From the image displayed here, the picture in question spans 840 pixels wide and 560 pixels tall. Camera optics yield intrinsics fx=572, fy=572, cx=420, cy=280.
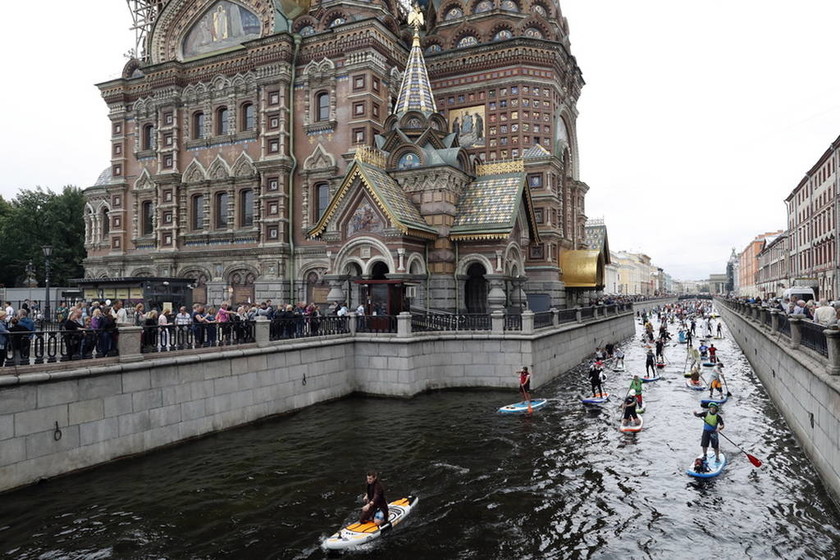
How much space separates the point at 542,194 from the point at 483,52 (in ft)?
35.3

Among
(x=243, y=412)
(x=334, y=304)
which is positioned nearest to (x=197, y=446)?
(x=243, y=412)

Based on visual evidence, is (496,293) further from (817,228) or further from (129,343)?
(817,228)

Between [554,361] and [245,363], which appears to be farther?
[554,361]

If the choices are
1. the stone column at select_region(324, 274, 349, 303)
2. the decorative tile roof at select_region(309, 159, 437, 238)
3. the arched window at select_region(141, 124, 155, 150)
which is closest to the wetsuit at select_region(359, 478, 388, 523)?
the decorative tile roof at select_region(309, 159, 437, 238)

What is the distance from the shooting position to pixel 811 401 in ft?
43.6

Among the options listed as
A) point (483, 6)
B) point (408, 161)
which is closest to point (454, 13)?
point (483, 6)

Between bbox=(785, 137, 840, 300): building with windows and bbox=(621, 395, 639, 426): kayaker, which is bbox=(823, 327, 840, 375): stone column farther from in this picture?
bbox=(785, 137, 840, 300): building with windows

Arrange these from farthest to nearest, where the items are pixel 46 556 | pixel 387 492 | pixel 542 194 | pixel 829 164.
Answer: pixel 829 164
pixel 542 194
pixel 387 492
pixel 46 556

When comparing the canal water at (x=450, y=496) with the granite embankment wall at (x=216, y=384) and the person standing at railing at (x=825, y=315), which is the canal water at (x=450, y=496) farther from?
the person standing at railing at (x=825, y=315)

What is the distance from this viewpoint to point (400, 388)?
2081cm

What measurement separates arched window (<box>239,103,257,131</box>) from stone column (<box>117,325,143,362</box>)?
1079 inches

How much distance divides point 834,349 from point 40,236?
205ft

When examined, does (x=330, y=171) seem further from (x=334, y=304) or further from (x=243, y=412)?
(x=243, y=412)

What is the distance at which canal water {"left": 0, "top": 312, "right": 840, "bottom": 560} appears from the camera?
31.3 feet
